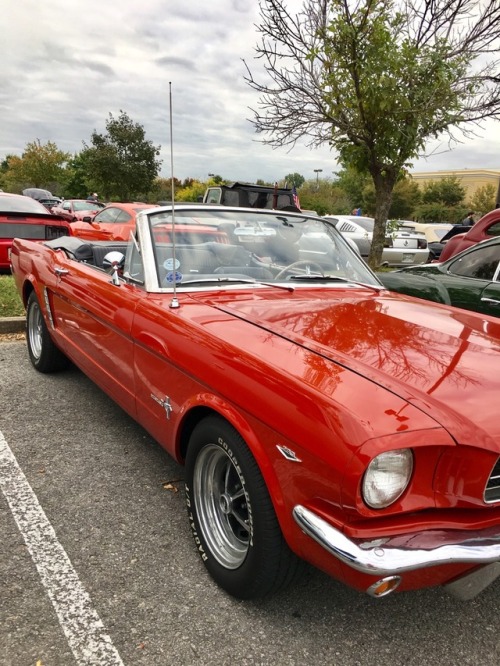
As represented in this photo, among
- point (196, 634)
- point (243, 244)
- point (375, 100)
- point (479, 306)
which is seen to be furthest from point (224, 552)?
point (375, 100)

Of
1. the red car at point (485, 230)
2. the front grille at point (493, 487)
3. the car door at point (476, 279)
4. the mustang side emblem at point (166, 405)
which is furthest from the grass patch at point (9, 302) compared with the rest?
the front grille at point (493, 487)

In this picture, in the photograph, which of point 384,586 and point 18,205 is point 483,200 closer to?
point 18,205

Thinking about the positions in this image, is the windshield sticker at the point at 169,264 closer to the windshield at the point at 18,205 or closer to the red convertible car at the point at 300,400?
the red convertible car at the point at 300,400

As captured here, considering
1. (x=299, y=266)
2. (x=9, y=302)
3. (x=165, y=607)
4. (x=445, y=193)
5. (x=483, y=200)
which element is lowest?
(x=165, y=607)

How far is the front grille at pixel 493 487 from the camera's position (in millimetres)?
1733

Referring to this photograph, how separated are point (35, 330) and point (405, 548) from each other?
13.4ft

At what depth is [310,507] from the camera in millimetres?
1684

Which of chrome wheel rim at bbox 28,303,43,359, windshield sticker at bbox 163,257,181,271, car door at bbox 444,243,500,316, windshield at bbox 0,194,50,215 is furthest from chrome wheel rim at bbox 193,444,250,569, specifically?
windshield at bbox 0,194,50,215

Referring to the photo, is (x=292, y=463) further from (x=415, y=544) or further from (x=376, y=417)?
(x=415, y=544)

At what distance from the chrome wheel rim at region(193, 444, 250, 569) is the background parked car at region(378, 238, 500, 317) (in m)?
2.66

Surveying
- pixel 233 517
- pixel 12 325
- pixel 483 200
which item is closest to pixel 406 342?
pixel 233 517

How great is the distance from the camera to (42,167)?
46.9 m

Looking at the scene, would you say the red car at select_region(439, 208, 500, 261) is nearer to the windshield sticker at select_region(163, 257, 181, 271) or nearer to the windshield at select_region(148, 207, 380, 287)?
the windshield at select_region(148, 207, 380, 287)

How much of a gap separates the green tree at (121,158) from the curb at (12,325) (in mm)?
22833
